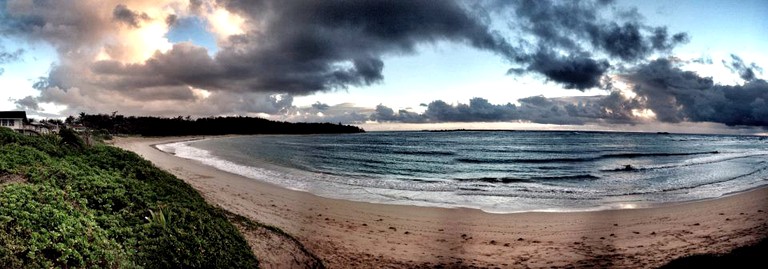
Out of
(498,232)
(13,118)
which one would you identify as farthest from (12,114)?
(498,232)

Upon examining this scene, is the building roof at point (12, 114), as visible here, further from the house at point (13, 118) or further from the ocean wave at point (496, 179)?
the ocean wave at point (496, 179)

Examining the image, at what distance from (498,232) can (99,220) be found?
998 centimetres

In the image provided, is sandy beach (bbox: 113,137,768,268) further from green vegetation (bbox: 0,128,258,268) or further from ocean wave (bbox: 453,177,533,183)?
ocean wave (bbox: 453,177,533,183)

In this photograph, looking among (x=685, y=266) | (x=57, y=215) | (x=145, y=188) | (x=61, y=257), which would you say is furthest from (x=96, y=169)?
(x=685, y=266)

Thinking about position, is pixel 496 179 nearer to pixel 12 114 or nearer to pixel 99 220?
pixel 99 220

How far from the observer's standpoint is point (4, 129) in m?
7.77

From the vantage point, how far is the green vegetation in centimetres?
372

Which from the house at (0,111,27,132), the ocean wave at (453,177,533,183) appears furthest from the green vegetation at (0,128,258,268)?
the house at (0,111,27,132)

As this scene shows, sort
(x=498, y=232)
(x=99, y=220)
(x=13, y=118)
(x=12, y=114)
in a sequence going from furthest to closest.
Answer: (x=12, y=114), (x=13, y=118), (x=498, y=232), (x=99, y=220)

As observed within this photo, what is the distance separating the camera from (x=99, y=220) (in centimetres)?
459

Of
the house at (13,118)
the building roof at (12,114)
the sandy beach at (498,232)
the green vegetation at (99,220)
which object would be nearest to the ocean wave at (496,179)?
the sandy beach at (498,232)

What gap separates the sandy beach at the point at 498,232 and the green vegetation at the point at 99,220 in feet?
10.2

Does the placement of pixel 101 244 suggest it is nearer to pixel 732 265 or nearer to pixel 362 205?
pixel 732 265

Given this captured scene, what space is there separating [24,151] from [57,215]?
2.91 m
